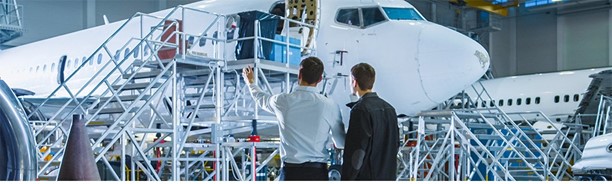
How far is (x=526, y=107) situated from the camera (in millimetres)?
25594

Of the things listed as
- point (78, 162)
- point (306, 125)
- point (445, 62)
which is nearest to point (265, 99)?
point (306, 125)

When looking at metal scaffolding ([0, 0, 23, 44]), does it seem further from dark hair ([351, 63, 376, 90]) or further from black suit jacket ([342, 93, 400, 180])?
black suit jacket ([342, 93, 400, 180])

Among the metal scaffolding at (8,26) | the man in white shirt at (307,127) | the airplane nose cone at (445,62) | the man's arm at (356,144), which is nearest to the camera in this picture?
the man's arm at (356,144)

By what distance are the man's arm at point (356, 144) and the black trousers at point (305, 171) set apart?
0.36m

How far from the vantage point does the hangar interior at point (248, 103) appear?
9.52 m

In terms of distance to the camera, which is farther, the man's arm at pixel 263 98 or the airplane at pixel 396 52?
the airplane at pixel 396 52

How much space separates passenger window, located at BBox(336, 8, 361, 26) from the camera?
1165 centimetres

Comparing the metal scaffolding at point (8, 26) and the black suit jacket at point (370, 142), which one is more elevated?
the metal scaffolding at point (8, 26)

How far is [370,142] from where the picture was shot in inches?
180

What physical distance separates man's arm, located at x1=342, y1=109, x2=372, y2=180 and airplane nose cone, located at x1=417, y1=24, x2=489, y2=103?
6642mm

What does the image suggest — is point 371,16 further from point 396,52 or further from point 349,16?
point 396,52

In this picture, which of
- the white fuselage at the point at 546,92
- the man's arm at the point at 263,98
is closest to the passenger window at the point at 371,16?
the man's arm at the point at 263,98

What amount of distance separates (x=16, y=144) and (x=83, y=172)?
70 centimetres

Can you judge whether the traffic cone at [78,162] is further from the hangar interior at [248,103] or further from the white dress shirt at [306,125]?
the white dress shirt at [306,125]
